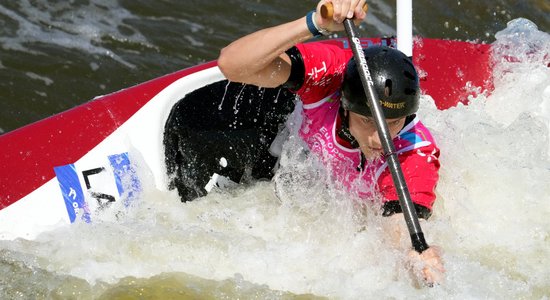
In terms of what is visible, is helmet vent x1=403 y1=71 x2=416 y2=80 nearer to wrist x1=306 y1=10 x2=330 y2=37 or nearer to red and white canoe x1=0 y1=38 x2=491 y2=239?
wrist x1=306 y1=10 x2=330 y2=37

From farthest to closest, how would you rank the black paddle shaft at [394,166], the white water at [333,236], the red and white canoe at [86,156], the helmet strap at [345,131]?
the red and white canoe at [86,156]
the helmet strap at [345,131]
the white water at [333,236]
the black paddle shaft at [394,166]

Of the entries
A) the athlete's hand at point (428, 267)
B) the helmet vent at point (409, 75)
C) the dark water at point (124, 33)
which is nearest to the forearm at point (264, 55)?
the helmet vent at point (409, 75)

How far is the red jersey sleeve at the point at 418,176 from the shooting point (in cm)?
342

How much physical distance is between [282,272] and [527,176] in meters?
1.45

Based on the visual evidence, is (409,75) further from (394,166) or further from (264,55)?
(264,55)

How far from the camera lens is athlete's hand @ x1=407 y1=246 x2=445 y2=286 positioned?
10.5ft

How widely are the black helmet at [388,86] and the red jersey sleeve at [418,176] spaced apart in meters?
0.21

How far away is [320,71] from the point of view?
358 cm

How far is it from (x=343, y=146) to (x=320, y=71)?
33cm

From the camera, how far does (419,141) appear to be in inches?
139

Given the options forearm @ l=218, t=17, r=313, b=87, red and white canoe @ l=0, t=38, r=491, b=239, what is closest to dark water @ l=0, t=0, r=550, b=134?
red and white canoe @ l=0, t=38, r=491, b=239

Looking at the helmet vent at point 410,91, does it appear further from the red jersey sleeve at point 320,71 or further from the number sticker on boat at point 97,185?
the number sticker on boat at point 97,185

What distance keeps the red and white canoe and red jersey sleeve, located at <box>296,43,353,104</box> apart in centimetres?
65

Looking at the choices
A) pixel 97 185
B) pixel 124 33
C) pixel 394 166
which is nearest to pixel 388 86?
pixel 394 166
